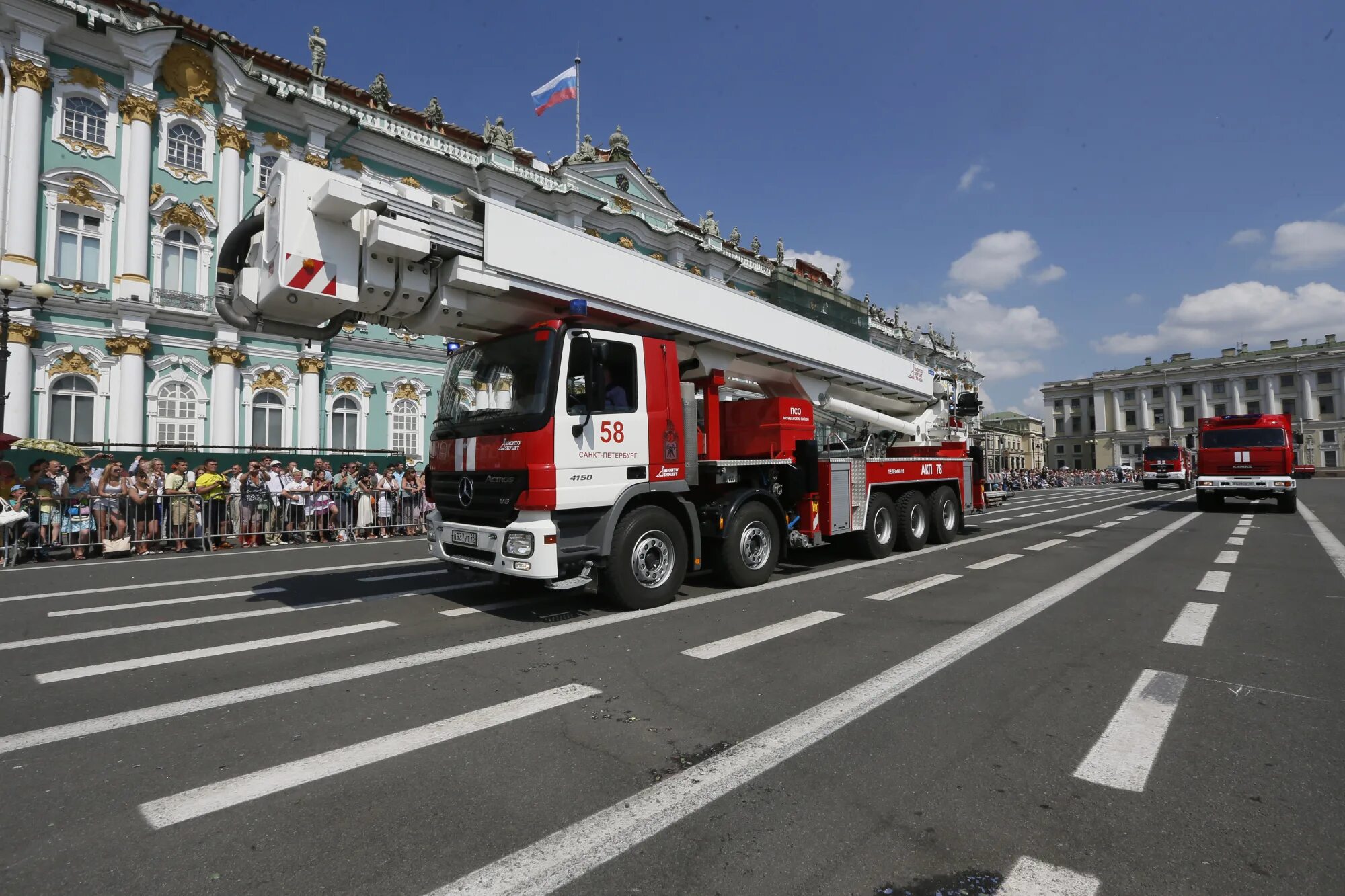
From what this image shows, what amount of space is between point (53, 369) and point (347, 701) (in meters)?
20.2

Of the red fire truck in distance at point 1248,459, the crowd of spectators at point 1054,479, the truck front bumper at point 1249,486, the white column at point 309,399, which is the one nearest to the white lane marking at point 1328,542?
the truck front bumper at point 1249,486

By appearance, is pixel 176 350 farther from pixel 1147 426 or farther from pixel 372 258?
pixel 1147 426

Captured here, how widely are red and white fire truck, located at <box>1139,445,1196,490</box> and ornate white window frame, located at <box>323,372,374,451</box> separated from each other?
4300 centimetres

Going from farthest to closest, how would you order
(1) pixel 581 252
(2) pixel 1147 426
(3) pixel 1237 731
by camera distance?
(2) pixel 1147 426
(1) pixel 581 252
(3) pixel 1237 731

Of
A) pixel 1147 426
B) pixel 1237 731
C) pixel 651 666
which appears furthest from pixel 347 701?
pixel 1147 426

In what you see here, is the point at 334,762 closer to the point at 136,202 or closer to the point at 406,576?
the point at 406,576

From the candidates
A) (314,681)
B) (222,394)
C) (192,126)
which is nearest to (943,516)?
(314,681)

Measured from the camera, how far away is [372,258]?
5746 mm

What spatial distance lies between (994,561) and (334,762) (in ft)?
30.7

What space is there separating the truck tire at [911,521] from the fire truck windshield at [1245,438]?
647 inches

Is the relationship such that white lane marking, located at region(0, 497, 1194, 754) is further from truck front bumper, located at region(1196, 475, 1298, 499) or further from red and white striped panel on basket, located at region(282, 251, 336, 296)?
truck front bumper, located at region(1196, 475, 1298, 499)

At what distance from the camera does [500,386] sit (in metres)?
6.43

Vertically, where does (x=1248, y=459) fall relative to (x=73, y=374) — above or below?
below

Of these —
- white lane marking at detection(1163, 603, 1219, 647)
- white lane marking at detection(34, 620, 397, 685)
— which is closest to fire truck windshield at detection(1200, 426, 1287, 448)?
white lane marking at detection(1163, 603, 1219, 647)
